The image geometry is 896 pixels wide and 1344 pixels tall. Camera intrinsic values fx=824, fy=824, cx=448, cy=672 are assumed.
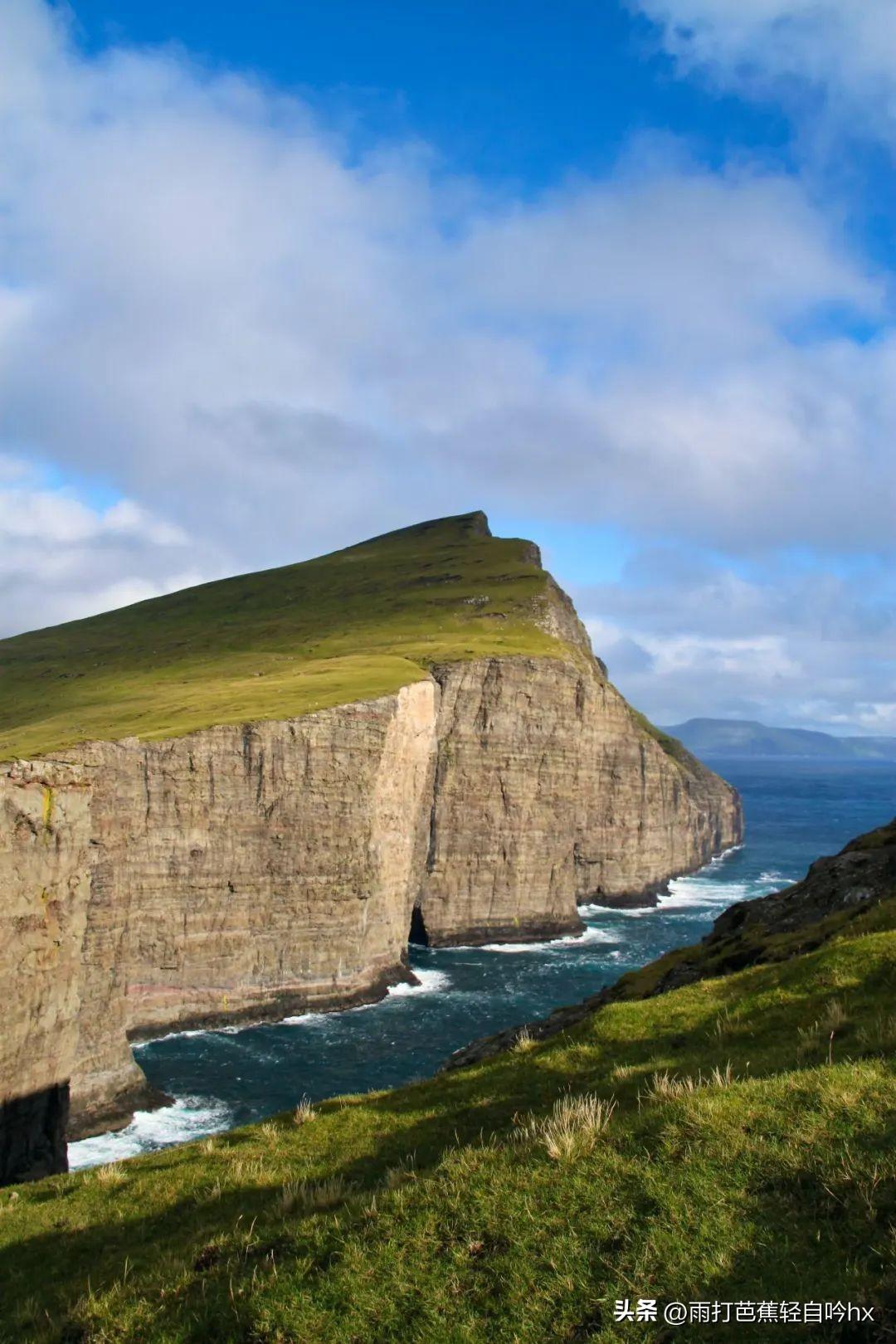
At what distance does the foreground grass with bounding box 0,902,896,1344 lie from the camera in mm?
8133

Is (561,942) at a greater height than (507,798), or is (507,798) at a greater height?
(507,798)

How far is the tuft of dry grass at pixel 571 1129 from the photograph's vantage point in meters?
10.4

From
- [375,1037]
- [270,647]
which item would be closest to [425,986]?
[375,1037]

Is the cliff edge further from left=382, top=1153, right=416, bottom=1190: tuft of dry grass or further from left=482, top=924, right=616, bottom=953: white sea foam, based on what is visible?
left=382, top=1153, right=416, bottom=1190: tuft of dry grass

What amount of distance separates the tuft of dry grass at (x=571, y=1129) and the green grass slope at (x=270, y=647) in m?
64.7

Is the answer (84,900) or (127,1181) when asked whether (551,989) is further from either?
(127,1181)

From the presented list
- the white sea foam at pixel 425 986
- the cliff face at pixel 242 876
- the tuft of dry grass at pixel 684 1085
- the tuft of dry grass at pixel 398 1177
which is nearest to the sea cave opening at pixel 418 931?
the cliff face at pixel 242 876

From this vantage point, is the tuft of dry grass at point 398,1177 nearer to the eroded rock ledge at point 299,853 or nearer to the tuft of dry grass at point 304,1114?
the tuft of dry grass at point 304,1114

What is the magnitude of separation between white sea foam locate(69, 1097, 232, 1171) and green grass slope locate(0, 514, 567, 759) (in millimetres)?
29261

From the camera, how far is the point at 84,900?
3662 cm

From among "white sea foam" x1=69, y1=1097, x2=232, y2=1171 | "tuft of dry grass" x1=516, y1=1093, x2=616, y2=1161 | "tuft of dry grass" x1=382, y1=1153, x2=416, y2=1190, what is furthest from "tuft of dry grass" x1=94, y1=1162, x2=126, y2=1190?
"white sea foam" x1=69, y1=1097, x2=232, y2=1171

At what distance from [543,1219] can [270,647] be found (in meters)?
137

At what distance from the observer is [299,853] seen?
8375cm

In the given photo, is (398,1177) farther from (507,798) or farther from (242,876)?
(507,798)
